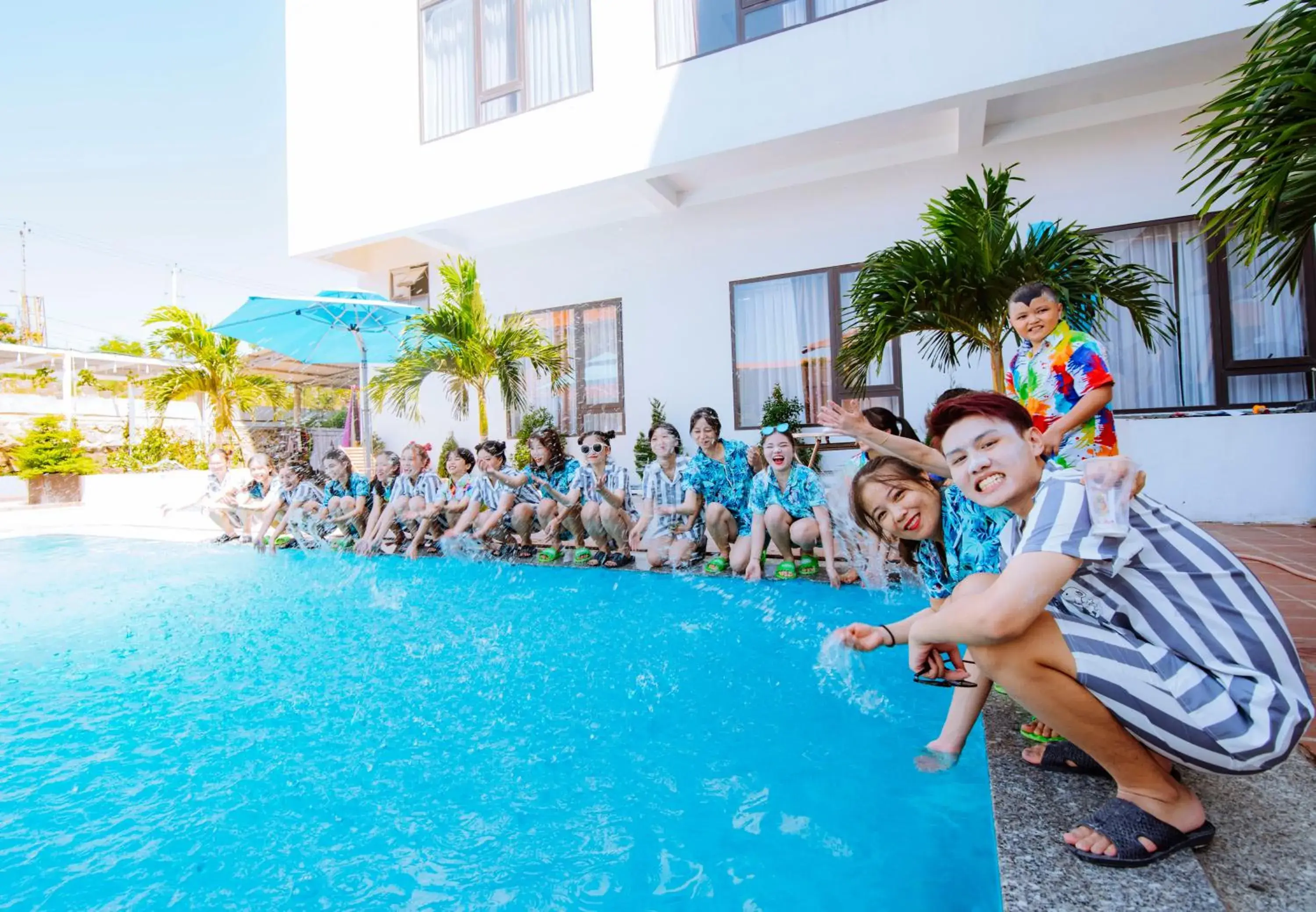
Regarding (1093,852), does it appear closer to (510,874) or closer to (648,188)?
(510,874)

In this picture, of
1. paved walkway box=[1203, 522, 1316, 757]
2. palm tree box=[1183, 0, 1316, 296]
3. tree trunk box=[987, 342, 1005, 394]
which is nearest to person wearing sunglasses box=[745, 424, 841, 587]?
tree trunk box=[987, 342, 1005, 394]

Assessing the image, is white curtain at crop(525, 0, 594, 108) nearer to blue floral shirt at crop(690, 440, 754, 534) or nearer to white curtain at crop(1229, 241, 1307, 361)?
blue floral shirt at crop(690, 440, 754, 534)

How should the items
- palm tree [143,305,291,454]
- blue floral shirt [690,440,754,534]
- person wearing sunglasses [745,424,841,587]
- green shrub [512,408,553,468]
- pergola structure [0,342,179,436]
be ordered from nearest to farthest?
person wearing sunglasses [745,424,841,587], blue floral shirt [690,440,754,534], green shrub [512,408,553,468], palm tree [143,305,291,454], pergola structure [0,342,179,436]

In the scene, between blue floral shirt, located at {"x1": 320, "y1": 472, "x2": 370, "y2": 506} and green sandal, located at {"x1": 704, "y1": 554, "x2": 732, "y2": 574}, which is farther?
blue floral shirt, located at {"x1": 320, "y1": 472, "x2": 370, "y2": 506}

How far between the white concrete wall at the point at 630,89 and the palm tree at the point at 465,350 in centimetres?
124

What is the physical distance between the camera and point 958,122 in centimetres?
665

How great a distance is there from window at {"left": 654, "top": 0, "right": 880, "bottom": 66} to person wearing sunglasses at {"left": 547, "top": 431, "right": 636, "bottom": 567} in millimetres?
4598

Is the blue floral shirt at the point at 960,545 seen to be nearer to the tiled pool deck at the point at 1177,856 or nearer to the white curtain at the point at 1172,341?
the tiled pool deck at the point at 1177,856

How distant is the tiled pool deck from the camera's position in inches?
49.5

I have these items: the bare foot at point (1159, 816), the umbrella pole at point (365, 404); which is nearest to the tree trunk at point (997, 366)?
the bare foot at point (1159, 816)

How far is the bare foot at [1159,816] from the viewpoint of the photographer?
1.40 metres

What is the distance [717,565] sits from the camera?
5.38 meters

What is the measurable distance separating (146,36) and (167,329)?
69.2 feet

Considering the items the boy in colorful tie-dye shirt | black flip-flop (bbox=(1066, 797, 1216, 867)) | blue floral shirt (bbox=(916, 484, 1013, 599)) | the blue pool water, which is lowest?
the blue pool water
